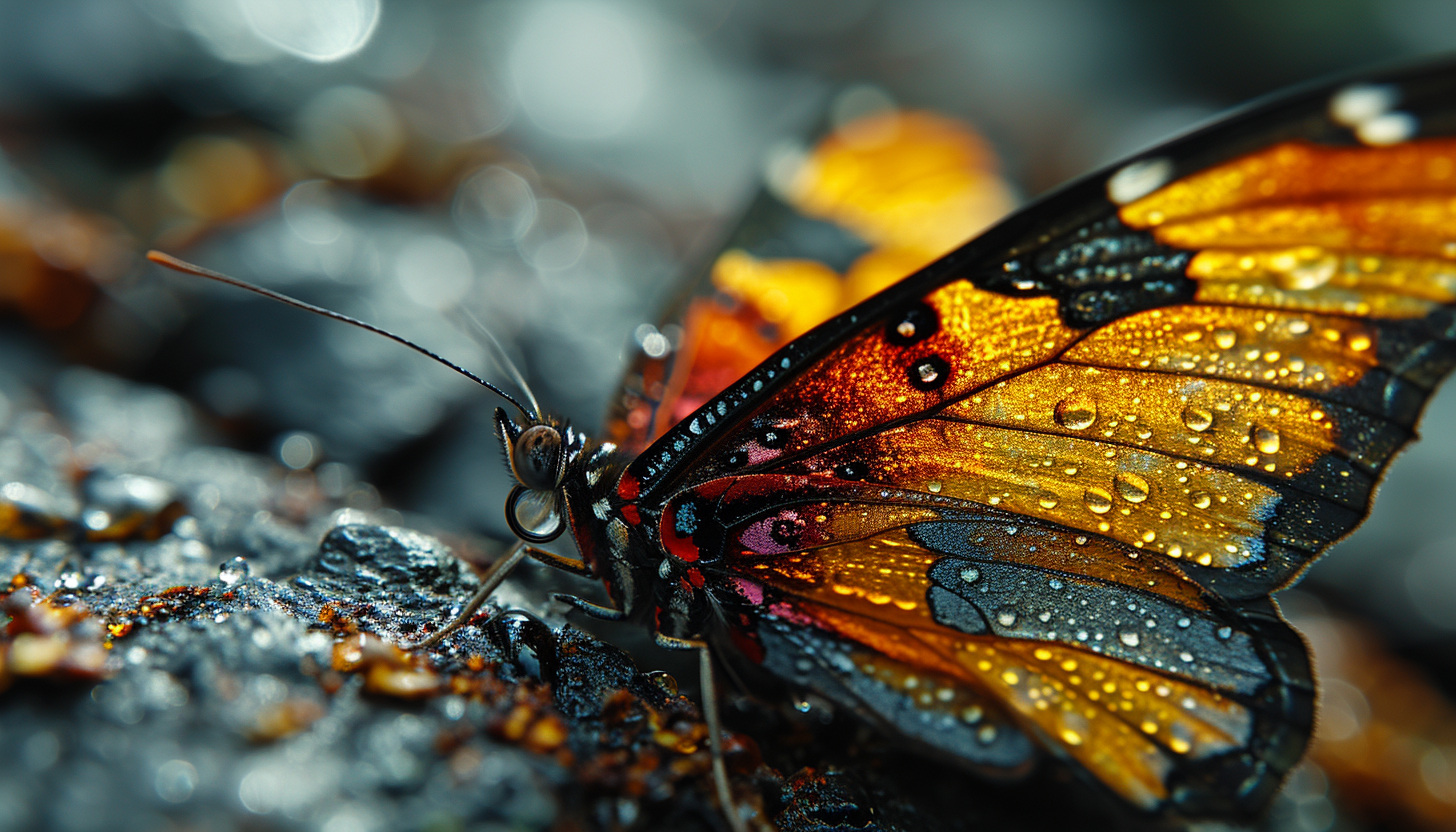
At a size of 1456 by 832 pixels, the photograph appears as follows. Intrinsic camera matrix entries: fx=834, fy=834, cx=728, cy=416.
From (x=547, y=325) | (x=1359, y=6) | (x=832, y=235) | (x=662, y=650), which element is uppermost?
(x=1359, y=6)

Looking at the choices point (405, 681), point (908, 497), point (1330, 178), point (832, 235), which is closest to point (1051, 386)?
point (908, 497)

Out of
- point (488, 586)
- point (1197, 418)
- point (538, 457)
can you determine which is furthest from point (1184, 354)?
point (488, 586)

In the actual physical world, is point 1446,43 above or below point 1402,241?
above

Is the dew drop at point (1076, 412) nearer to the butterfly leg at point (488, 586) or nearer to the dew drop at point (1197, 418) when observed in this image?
the dew drop at point (1197, 418)

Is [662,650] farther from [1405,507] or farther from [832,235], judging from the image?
[1405,507]

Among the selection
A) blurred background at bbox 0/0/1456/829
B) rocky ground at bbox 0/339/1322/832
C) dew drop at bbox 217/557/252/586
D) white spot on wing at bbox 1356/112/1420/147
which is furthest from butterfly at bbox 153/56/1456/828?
blurred background at bbox 0/0/1456/829

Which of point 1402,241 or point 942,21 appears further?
point 942,21
